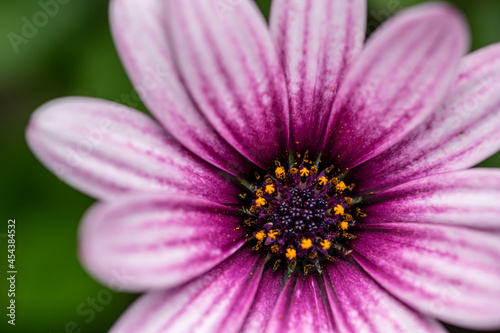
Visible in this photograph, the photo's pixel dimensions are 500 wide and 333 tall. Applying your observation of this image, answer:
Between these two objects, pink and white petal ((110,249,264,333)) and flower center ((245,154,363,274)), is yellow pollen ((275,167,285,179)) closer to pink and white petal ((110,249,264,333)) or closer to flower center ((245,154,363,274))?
flower center ((245,154,363,274))

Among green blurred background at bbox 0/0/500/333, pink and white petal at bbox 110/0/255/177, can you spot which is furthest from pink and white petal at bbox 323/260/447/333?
green blurred background at bbox 0/0/500/333

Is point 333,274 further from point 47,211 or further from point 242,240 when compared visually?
point 47,211

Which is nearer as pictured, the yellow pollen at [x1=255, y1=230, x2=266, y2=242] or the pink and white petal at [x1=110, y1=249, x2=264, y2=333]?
the pink and white petal at [x1=110, y1=249, x2=264, y2=333]

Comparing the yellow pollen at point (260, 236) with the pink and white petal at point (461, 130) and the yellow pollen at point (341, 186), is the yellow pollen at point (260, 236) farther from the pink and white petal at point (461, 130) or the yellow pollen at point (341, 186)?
the pink and white petal at point (461, 130)

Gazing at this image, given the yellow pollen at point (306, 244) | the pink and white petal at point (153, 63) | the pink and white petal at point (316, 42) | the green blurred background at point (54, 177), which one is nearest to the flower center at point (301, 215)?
the yellow pollen at point (306, 244)

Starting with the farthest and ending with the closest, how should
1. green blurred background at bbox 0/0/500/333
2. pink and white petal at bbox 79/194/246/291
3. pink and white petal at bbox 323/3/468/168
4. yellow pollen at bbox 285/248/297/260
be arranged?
green blurred background at bbox 0/0/500/333, yellow pollen at bbox 285/248/297/260, pink and white petal at bbox 323/3/468/168, pink and white petal at bbox 79/194/246/291

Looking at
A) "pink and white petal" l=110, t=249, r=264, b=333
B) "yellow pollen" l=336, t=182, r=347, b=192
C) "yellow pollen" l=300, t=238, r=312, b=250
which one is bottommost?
"pink and white petal" l=110, t=249, r=264, b=333
